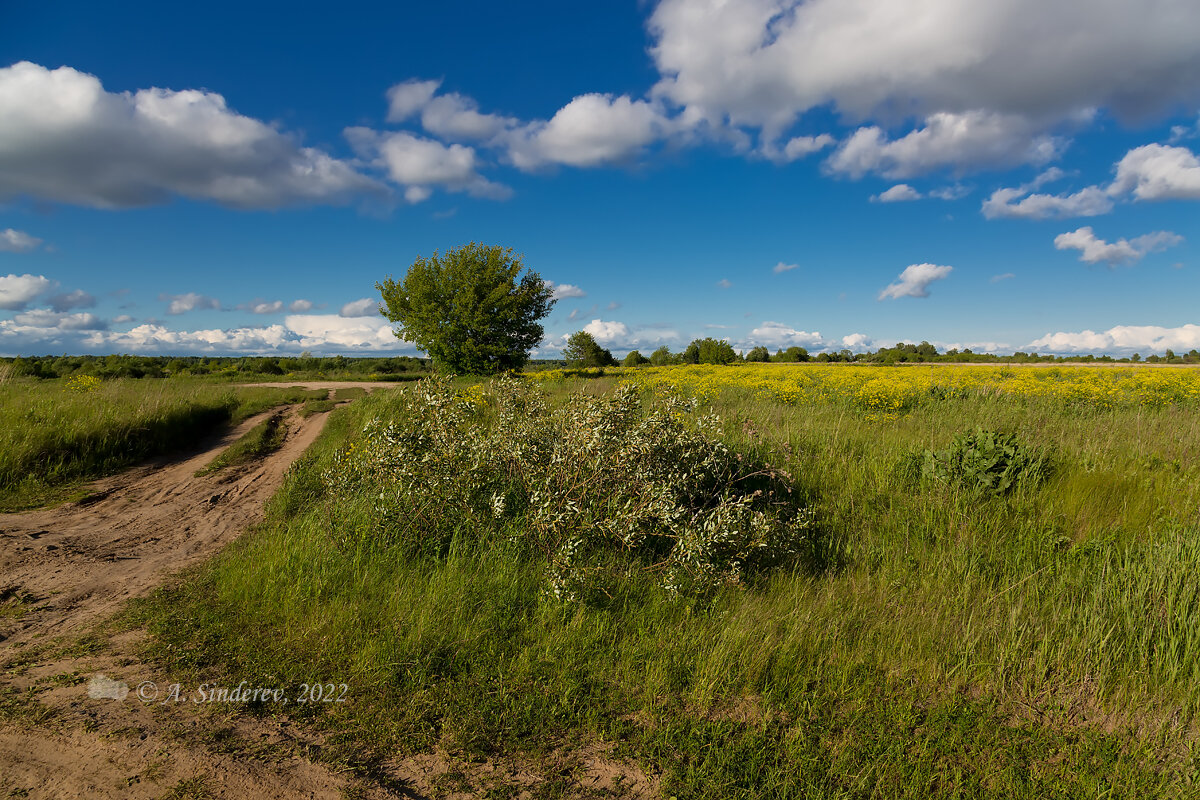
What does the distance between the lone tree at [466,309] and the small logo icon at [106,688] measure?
92.9 feet

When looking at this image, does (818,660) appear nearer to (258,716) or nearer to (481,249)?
(258,716)

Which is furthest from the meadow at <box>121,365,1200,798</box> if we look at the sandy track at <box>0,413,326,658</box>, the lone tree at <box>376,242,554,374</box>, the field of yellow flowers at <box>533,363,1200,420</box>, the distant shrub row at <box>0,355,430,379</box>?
the lone tree at <box>376,242,554,374</box>

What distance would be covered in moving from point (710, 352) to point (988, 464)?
51.5 metres

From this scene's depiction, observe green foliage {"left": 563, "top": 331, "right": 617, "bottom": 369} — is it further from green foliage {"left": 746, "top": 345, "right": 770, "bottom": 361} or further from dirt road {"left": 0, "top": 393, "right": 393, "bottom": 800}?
dirt road {"left": 0, "top": 393, "right": 393, "bottom": 800}

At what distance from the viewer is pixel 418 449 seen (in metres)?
5.94

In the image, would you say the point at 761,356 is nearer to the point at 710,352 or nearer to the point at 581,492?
the point at 710,352

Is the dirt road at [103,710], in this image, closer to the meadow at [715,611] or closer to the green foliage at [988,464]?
the meadow at [715,611]

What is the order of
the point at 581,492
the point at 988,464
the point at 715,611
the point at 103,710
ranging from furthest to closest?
the point at 988,464 < the point at 581,492 < the point at 715,611 < the point at 103,710

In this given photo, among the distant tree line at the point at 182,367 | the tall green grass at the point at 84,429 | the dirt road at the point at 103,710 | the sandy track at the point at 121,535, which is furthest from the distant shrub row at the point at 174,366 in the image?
the dirt road at the point at 103,710

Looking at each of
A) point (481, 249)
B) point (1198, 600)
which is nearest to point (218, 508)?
point (1198, 600)

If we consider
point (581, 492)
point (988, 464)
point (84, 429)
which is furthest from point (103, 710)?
point (84, 429)

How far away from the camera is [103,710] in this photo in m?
3.29

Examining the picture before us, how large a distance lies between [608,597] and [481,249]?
32.1m

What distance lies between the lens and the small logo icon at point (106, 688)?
3447 mm
